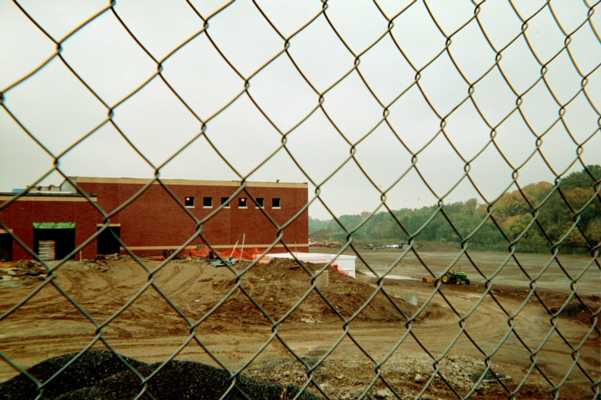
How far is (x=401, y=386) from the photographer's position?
8.88 m

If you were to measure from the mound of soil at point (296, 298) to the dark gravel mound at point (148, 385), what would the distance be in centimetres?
1126

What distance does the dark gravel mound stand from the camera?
7.85ft

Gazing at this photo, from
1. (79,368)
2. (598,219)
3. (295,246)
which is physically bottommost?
(295,246)

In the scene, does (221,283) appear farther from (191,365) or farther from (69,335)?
(191,365)

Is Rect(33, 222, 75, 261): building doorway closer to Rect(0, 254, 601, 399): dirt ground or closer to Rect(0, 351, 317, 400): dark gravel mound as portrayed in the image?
Rect(0, 254, 601, 399): dirt ground

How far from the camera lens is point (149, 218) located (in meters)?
38.1

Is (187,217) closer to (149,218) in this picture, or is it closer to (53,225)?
(149,218)

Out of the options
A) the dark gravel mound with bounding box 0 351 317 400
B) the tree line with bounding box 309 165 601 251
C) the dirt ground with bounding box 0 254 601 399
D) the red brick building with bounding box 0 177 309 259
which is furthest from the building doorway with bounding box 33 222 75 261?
the tree line with bounding box 309 165 601 251

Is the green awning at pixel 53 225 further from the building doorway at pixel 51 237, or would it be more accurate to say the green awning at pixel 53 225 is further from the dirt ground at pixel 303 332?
the dirt ground at pixel 303 332

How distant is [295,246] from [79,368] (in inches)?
1463

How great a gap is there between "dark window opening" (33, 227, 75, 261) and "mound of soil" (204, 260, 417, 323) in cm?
1550

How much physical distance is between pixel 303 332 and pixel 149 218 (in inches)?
1076

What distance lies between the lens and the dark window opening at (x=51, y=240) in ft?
101

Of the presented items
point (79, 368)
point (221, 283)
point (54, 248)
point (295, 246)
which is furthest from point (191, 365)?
point (295, 246)
